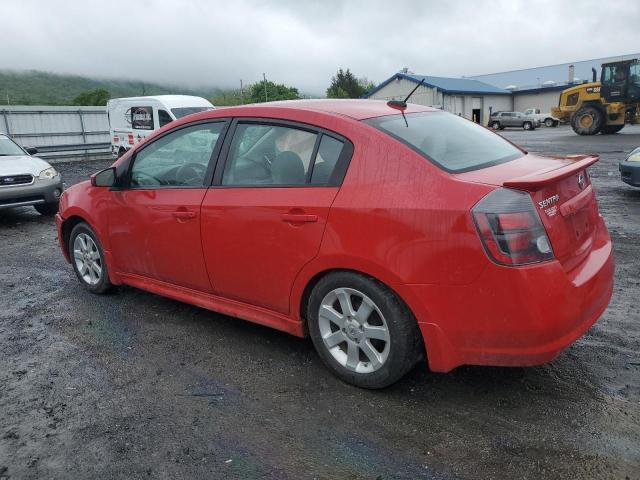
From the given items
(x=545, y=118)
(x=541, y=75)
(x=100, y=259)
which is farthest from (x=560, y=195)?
(x=541, y=75)

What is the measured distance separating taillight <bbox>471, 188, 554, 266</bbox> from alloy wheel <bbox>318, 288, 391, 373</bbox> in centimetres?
72

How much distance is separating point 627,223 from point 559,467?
568cm

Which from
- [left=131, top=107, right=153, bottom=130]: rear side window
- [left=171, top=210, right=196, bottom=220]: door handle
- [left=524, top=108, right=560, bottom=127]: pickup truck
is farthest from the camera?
[left=524, top=108, right=560, bottom=127]: pickup truck

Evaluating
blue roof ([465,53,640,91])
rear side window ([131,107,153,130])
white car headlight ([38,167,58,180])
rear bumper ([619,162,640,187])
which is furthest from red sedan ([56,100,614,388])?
blue roof ([465,53,640,91])

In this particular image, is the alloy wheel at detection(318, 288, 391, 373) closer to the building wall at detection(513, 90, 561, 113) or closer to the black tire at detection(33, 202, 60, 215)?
the black tire at detection(33, 202, 60, 215)

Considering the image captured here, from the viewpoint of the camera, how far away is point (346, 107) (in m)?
3.41

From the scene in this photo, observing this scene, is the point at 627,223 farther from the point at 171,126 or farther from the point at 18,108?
the point at 18,108

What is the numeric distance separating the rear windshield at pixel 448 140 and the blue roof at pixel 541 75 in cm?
6086

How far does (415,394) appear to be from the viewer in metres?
3.04

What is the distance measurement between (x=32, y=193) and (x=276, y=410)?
24.6 feet

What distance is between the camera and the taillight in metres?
2.52

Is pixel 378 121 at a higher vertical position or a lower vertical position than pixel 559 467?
higher

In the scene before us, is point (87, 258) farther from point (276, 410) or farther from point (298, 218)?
point (276, 410)

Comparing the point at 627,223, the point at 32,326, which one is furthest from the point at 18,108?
the point at 627,223
